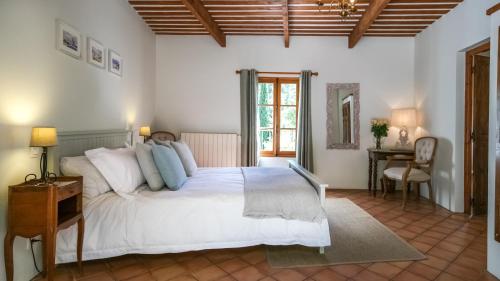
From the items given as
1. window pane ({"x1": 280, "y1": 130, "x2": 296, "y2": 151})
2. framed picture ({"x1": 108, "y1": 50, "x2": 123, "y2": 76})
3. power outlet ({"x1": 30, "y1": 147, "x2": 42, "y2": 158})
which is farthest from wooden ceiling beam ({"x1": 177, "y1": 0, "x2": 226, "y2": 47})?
power outlet ({"x1": 30, "y1": 147, "x2": 42, "y2": 158})

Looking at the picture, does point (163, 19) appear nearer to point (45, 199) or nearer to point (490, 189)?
point (45, 199)

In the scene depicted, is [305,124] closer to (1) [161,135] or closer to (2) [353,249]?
(1) [161,135]

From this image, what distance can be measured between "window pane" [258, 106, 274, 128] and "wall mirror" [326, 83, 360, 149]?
103cm

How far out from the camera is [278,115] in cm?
518

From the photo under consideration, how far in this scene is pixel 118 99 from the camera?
11.6 ft

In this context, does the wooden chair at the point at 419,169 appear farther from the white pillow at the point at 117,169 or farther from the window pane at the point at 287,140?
the white pillow at the point at 117,169

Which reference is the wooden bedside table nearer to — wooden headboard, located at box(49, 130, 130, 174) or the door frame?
wooden headboard, located at box(49, 130, 130, 174)

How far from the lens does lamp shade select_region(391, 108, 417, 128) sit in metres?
4.63

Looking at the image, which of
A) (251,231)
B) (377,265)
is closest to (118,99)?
(251,231)

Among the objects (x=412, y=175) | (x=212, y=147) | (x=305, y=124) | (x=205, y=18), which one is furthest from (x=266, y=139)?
(x=412, y=175)

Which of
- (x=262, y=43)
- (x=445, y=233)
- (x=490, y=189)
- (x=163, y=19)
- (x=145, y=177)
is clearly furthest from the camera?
(x=262, y=43)

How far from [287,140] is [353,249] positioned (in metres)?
2.84

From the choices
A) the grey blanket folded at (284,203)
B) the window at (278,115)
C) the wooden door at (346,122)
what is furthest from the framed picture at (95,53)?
the wooden door at (346,122)

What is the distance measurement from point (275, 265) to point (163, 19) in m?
3.95
